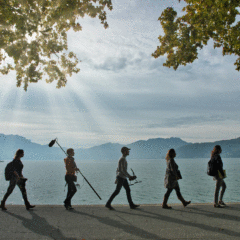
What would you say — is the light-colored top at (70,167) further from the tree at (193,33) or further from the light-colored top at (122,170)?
the tree at (193,33)

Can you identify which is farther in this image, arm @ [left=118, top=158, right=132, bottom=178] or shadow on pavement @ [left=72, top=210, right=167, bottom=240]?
arm @ [left=118, top=158, right=132, bottom=178]

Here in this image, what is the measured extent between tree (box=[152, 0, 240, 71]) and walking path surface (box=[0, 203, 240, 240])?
5.18 meters

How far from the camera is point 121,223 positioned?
6.09 metres

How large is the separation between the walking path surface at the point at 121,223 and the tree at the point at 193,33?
5.18 m

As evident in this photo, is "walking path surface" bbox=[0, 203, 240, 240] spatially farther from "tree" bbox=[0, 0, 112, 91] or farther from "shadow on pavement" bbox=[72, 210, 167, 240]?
"tree" bbox=[0, 0, 112, 91]

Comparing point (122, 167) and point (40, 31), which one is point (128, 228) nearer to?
point (122, 167)

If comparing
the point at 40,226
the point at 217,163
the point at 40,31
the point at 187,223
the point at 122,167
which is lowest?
the point at 40,226

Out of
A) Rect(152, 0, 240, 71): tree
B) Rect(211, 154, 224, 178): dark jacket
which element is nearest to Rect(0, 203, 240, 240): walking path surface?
Rect(211, 154, 224, 178): dark jacket

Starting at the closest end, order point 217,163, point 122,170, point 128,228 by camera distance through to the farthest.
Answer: point 128,228
point 122,170
point 217,163

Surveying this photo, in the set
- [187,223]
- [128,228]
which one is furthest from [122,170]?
[187,223]

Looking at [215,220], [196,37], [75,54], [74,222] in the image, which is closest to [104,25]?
[75,54]

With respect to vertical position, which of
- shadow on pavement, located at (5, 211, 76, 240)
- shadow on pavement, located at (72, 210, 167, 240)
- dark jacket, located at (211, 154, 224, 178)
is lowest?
shadow on pavement, located at (5, 211, 76, 240)

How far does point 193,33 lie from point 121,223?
21.7 ft

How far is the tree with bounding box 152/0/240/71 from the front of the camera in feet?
25.5
